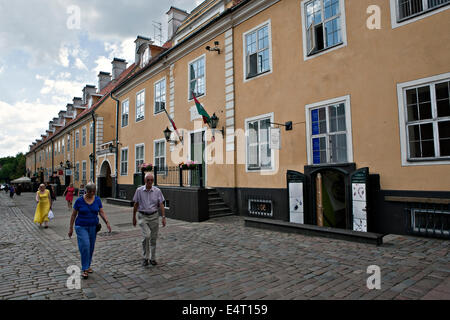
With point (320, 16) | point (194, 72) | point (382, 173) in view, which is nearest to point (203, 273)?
point (382, 173)

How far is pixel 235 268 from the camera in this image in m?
5.25

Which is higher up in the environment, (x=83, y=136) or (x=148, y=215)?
(x=83, y=136)

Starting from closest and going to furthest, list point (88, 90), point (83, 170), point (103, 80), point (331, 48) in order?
point (331, 48) → point (83, 170) → point (103, 80) → point (88, 90)

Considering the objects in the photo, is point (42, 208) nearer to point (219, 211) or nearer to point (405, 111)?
A: point (219, 211)

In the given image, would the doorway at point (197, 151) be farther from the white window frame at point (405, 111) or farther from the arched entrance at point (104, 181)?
the arched entrance at point (104, 181)

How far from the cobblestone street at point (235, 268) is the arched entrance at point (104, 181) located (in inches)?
726

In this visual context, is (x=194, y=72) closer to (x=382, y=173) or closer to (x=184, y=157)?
(x=184, y=157)

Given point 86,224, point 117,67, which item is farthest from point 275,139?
point 117,67

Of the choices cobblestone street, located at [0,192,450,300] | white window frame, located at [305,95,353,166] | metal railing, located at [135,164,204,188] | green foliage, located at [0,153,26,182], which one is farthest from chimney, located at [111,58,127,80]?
green foliage, located at [0,153,26,182]

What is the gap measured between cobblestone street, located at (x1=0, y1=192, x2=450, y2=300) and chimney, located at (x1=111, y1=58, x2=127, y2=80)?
2548 centimetres

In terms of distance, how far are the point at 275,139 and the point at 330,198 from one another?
2601mm

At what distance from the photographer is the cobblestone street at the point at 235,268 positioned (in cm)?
414

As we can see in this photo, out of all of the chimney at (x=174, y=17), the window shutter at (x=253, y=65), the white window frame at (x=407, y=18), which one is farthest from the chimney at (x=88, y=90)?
the white window frame at (x=407, y=18)

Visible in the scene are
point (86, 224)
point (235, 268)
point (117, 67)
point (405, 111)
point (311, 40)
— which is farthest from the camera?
point (117, 67)
